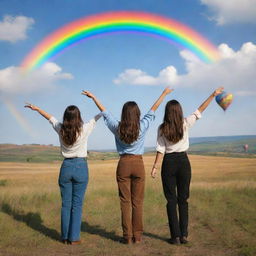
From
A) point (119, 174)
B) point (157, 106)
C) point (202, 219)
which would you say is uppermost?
point (157, 106)

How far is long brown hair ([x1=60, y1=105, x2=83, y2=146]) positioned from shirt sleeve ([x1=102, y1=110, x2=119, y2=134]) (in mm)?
455

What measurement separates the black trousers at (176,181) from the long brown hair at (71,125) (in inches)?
64.3

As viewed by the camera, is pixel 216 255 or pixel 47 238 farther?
pixel 47 238

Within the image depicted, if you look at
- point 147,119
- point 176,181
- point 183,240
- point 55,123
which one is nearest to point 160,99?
point 147,119

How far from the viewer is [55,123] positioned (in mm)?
5910

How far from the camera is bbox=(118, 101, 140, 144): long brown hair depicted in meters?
5.51

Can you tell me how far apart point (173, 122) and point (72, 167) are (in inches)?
76.3

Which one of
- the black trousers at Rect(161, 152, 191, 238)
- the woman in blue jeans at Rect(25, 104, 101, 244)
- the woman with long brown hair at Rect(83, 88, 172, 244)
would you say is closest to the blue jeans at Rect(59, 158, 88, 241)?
the woman in blue jeans at Rect(25, 104, 101, 244)

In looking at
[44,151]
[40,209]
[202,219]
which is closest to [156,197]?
[202,219]

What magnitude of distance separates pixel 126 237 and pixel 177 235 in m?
0.90

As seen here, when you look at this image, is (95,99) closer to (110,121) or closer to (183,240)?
(110,121)

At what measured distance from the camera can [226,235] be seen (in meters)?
6.24

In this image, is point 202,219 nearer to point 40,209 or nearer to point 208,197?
point 208,197

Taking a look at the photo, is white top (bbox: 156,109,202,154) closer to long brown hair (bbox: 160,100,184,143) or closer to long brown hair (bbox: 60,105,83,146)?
long brown hair (bbox: 160,100,184,143)
